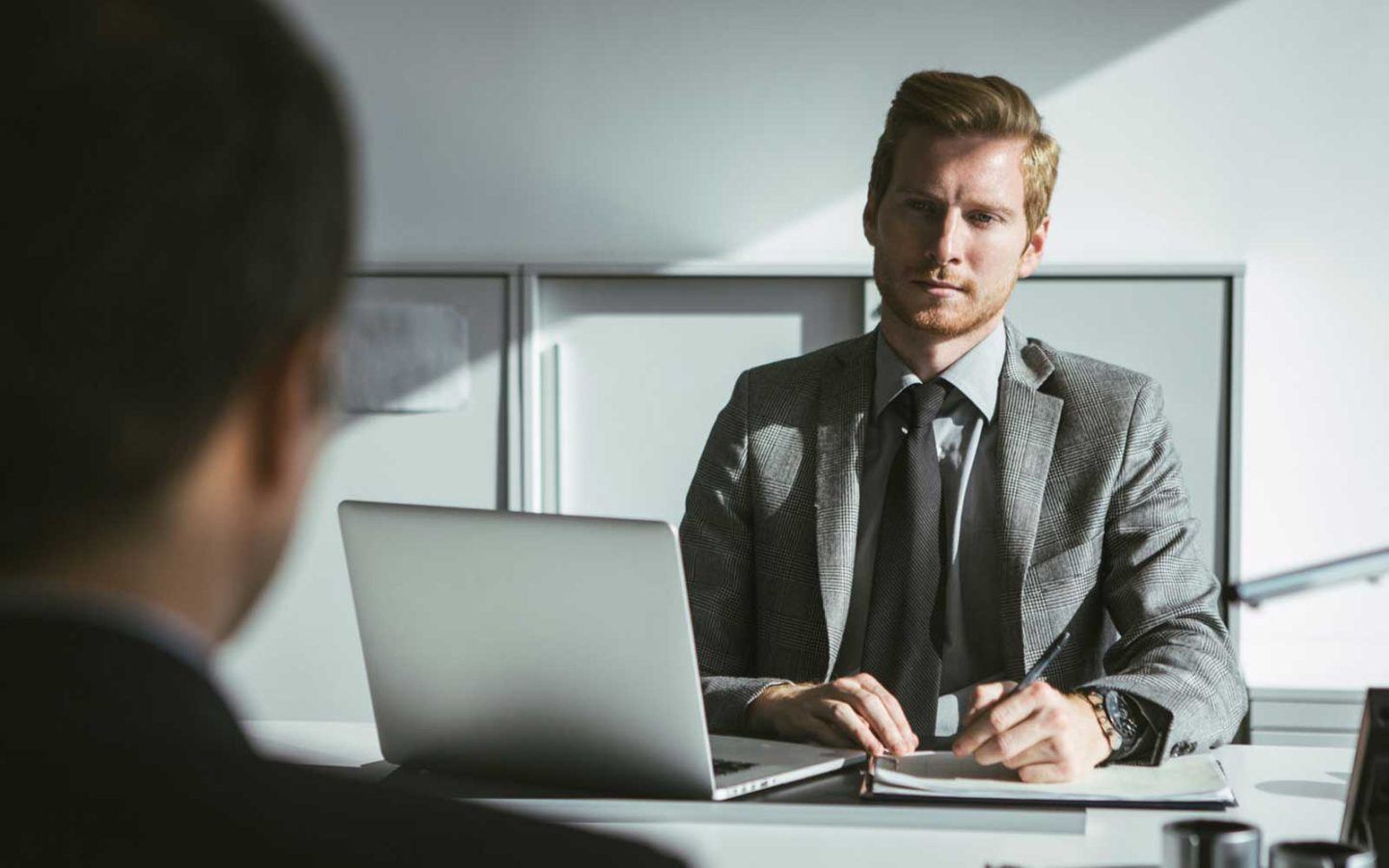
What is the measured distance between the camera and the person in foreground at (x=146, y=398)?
16.6 inches

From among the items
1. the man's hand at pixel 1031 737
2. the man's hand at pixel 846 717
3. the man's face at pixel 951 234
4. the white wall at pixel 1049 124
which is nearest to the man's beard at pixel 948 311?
the man's face at pixel 951 234

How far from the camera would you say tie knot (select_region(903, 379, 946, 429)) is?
214 centimetres

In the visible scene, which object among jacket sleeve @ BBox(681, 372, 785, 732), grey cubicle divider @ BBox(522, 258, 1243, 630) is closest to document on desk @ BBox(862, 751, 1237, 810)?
jacket sleeve @ BBox(681, 372, 785, 732)

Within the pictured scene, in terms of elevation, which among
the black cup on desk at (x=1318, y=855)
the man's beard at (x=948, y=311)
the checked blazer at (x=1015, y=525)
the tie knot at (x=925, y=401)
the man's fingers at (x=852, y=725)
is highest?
the man's beard at (x=948, y=311)

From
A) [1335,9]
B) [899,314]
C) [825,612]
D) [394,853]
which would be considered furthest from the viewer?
[1335,9]

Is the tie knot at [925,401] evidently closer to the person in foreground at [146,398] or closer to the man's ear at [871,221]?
the man's ear at [871,221]

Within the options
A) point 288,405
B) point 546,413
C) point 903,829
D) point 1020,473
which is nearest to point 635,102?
point 546,413

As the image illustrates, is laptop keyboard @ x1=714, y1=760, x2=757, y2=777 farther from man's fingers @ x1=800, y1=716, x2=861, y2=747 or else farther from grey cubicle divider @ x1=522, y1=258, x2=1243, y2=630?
grey cubicle divider @ x1=522, y1=258, x2=1243, y2=630

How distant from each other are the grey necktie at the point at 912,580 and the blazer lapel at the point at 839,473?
5cm

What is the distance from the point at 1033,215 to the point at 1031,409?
0.35 metres

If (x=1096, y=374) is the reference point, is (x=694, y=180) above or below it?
above

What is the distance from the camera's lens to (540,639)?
4.54 feet

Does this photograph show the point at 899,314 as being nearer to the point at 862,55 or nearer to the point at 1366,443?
the point at 862,55

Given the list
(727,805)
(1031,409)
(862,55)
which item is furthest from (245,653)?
(727,805)
